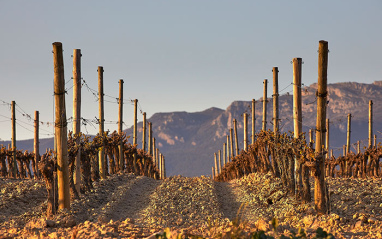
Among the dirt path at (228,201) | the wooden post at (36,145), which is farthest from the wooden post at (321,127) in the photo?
the wooden post at (36,145)

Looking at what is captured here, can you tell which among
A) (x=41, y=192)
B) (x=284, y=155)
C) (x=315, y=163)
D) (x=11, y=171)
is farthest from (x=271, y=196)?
(x=11, y=171)

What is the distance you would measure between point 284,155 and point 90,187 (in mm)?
8285

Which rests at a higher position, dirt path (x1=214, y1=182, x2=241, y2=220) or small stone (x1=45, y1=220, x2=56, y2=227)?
small stone (x1=45, y1=220, x2=56, y2=227)

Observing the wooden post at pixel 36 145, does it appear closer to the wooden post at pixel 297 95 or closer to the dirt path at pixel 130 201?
the dirt path at pixel 130 201

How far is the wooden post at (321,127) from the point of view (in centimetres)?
1458

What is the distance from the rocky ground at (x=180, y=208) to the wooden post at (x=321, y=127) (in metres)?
0.52

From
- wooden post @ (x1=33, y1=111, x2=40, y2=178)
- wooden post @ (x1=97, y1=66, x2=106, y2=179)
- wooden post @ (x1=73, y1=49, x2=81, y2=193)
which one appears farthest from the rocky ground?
wooden post @ (x1=33, y1=111, x2=40, y2=178)

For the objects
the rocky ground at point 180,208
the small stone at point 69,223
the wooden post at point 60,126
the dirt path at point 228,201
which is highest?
the wooden post at point 60,126

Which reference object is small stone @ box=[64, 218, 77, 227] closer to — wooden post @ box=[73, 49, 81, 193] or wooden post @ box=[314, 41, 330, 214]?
wooden post @ box=[314, 41, 330, 214]

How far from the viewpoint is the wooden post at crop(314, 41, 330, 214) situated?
14578mm

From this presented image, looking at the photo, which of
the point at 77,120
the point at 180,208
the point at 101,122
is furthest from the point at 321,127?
the point at 101,122

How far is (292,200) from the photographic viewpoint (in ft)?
58.7

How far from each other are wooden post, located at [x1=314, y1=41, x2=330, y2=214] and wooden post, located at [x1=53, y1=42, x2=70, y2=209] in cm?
729

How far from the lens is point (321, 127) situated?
1480 centimetres
